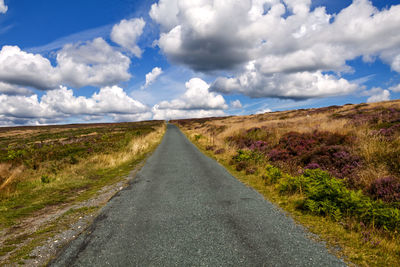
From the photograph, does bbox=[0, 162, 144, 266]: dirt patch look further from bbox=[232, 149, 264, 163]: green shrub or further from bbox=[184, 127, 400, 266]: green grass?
bbox=[232, 149, 264, 163]: green shrub

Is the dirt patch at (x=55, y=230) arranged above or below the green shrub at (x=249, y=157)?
below

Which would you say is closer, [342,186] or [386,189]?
[386,189]

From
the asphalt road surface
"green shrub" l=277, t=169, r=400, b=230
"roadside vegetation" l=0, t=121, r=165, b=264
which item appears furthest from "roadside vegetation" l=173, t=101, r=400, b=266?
"roadside vegetation" l=0, t=121, r=165, b=264

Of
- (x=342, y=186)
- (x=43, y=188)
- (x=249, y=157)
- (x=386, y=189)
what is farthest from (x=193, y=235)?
(x=249, y=157)

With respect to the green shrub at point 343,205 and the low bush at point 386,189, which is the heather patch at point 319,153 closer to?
the low bush at point 386,189

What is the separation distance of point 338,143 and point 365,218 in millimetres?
6427

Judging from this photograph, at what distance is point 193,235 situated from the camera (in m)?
4.40

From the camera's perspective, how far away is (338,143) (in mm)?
9977

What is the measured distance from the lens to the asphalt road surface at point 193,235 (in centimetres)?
358

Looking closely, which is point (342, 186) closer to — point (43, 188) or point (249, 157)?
point (249, 157)

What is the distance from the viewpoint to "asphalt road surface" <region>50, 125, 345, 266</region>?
3.58 m

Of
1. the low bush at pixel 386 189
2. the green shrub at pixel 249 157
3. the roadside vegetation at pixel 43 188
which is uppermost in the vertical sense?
the low bush at pixel 386 189

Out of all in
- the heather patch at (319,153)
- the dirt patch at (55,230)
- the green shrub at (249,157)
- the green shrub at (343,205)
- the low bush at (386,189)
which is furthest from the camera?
the green shrub at (249,157)

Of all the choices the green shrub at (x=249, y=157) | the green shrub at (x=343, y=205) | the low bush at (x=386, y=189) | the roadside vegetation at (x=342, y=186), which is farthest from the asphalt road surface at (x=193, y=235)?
the green shrub at (x=249, y=157)
